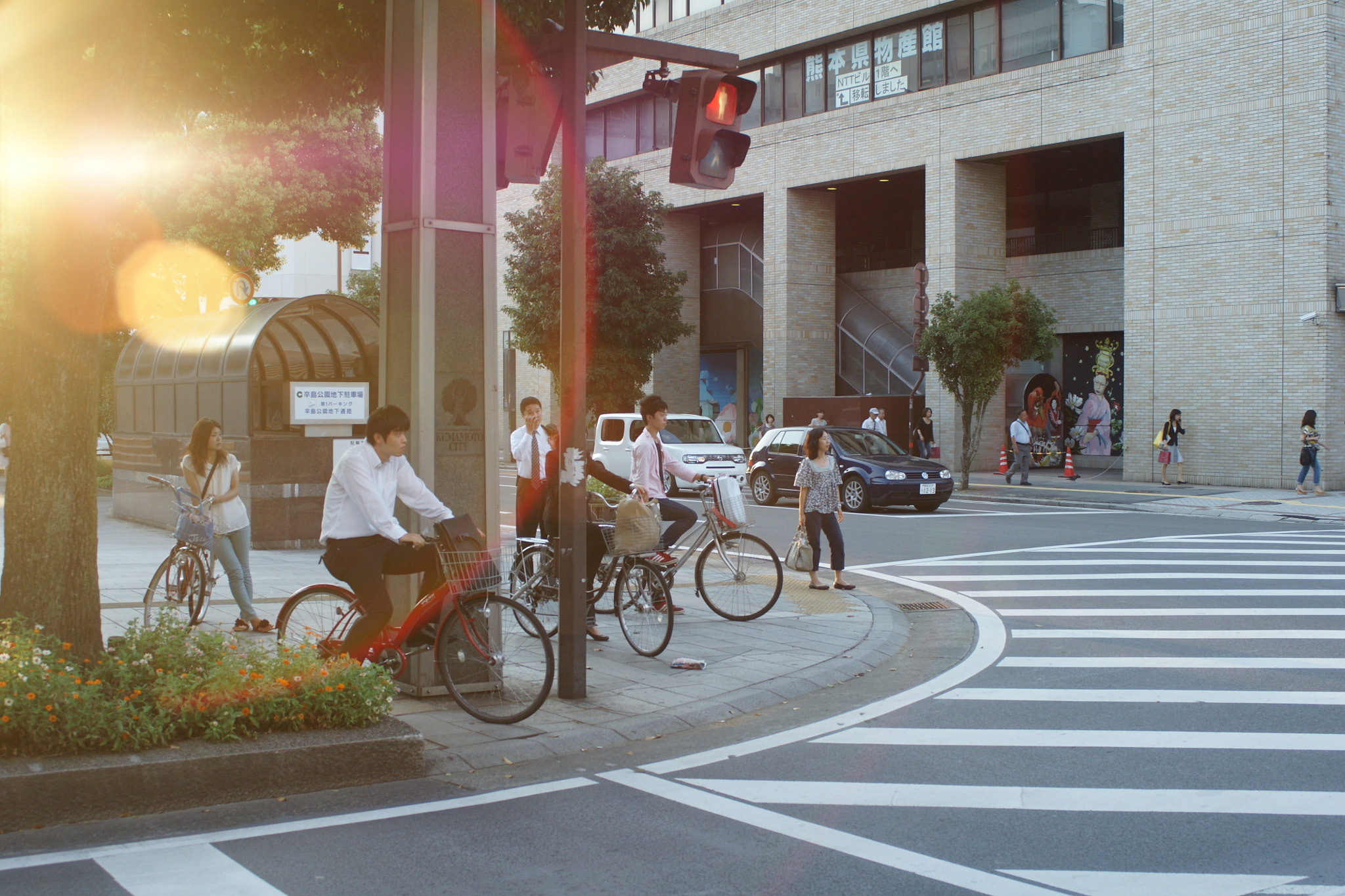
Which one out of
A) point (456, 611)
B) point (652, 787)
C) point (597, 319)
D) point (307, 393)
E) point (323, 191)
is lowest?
point (652, 787)

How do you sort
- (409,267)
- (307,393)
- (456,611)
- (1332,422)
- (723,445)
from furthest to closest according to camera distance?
(723,445) → (1332,422) → (307,393) → (409,267) → (456,611)

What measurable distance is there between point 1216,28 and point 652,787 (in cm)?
2505

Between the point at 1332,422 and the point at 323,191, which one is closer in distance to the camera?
the point at 1332,422

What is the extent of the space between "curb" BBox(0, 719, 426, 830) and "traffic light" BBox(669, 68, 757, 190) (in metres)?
3.62

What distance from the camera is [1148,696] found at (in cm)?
723

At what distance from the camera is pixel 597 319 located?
33594 mm

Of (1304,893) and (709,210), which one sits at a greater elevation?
(709,210)

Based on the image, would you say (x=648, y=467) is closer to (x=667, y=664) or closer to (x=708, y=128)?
(x=667, y=664)

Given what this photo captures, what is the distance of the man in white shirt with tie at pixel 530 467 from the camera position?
412 inches

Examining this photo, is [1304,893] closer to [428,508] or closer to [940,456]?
[428,508]

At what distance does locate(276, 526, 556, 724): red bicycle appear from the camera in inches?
255

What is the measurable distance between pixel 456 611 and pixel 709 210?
3492 centimetres

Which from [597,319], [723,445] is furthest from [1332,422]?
[597,319]

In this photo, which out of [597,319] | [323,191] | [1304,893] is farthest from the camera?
[597,319]
